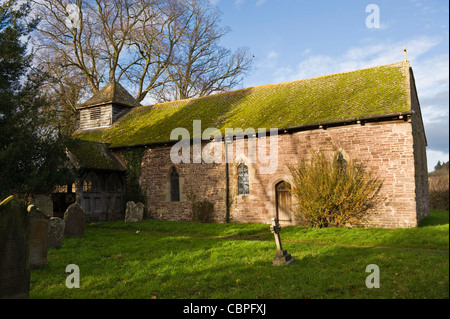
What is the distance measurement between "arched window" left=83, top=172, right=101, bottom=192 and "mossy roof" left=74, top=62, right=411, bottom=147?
8.25 feet

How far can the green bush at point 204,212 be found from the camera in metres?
16.2

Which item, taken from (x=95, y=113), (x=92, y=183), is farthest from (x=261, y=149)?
(x=95, y=113)

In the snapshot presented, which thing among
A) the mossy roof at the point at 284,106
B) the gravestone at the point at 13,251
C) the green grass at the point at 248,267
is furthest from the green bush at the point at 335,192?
the gravestone at the point at 13,251

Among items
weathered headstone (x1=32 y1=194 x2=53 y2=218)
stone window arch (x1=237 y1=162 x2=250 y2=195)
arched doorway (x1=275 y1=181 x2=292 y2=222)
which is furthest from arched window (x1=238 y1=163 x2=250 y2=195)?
weathered headstone (x1=32 y1=194 x2=53 y2=218)

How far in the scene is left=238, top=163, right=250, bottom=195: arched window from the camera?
15734mm

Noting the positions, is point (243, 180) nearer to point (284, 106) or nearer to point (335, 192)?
point (284, 106)

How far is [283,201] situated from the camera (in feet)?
48.7

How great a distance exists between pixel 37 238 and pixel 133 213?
8.91m

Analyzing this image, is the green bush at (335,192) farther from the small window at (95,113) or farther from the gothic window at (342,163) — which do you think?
the small window at (95,113)
